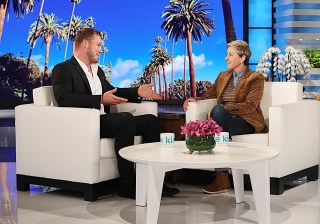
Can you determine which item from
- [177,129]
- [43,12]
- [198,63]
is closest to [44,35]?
[43,12]

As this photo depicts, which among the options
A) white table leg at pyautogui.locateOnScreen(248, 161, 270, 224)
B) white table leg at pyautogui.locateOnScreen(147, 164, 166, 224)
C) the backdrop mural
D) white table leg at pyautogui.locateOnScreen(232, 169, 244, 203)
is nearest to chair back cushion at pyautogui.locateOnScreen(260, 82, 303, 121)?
white table leg at pyautogui.locateOnScreen(232, 169, 244, 203)

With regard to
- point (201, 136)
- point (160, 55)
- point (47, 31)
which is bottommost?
point (201, 136)

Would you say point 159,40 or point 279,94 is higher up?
point 159,40

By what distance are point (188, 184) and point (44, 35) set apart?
5.62 meters

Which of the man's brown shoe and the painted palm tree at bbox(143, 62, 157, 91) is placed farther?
the painted palm tree at bbox(143, 62, 157, 91)

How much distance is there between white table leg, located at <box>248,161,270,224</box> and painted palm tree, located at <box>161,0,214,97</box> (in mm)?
6572

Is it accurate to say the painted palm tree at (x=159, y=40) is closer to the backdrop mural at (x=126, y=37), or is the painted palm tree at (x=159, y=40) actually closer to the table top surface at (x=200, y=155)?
the backdrop mural at (x=126, y=37)

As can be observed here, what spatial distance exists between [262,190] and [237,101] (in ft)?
4.65

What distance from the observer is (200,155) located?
3500 mm

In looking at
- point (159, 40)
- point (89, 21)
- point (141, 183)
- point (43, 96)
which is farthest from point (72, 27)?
point (141, 183)

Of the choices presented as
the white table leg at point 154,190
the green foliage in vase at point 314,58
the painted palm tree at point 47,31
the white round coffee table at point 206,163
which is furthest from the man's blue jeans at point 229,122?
the painted palm tree at point 47,31

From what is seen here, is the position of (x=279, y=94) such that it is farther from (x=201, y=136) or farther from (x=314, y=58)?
(x=314, y=58)

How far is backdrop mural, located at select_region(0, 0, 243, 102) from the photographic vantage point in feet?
31.4

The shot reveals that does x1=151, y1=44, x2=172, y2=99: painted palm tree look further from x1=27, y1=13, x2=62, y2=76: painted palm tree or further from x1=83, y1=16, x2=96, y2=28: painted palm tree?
x1=27, y1=13, x2=62, y2=76: painted palm tree
